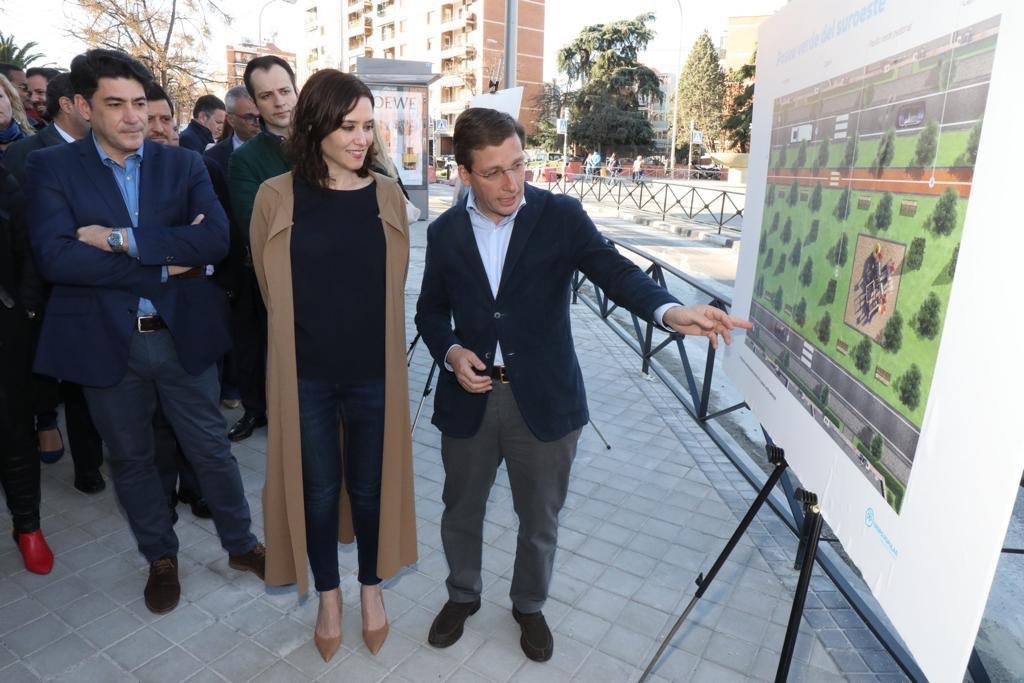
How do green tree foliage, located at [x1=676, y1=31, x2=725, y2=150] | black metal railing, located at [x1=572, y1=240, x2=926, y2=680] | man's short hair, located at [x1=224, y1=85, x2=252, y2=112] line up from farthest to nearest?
green tree foliage, located at [x1=676, y1=31, x2=725, y2=150], man's short hair, located at [x1=224, y1=85, x2=252, y2=112], black metal railing, located at [x1=572, y1=240, x2=926, y2=680]

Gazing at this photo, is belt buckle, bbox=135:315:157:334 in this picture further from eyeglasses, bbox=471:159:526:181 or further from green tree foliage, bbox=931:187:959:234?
green tree foliage, bbox=931:187:959:234

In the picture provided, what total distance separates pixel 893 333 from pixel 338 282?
63.0 inches

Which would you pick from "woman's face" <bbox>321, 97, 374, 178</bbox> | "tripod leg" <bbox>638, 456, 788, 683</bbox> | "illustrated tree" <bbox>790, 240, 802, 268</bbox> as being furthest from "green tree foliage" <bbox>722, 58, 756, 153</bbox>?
"woman's face" <bbox>321, 97, 374, 178</bbox>

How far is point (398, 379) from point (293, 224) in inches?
24.4

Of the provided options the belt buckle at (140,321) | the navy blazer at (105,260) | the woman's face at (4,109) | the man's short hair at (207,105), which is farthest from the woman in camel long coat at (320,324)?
the man's short hair at (207,105)

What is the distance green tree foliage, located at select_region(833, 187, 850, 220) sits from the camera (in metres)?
1.59

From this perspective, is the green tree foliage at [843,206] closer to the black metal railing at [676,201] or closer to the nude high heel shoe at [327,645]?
the nude high heel shoe at [327,645]

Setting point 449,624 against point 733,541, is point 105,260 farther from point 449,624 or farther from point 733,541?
point 733,541

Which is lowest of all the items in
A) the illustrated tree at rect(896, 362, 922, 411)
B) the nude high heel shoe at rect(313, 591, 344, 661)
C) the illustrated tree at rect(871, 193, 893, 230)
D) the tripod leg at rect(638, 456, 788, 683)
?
the nude high heel shoe at rect(313, 591, 344, 661)

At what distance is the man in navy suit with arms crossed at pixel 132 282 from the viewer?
2383 millimetres

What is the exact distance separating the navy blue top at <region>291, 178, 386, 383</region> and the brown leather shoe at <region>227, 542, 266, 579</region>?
1.16m

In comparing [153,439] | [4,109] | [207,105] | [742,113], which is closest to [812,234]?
[153,439]

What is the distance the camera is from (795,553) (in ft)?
10.9

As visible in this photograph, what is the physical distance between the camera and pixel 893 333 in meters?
1.34
